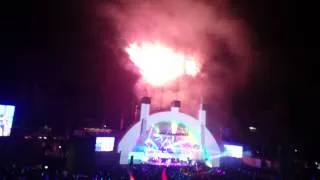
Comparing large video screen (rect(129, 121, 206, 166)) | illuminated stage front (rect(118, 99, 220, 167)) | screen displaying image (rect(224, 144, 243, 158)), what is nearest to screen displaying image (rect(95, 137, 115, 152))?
illuminated stage front (rect(118, 99, 220, 167))

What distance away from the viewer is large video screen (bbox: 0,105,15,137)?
66.2ft

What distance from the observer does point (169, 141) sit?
95.0ft

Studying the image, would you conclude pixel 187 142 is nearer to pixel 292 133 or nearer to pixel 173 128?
pixel 173 128

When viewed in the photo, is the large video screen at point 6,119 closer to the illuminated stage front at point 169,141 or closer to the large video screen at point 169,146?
the illuminated stage front at point 169,141

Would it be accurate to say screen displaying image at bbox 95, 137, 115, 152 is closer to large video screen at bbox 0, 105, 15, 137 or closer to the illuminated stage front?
the illuminated stage front

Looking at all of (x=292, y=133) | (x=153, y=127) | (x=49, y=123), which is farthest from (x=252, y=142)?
(x=49, y=123)

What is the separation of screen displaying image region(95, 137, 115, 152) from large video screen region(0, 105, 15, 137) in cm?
715

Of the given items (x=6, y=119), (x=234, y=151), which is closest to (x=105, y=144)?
(x=6, y=119)

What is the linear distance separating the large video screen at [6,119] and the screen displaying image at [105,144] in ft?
23.5

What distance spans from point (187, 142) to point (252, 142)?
14.9 m

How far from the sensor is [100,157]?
85.3 feet

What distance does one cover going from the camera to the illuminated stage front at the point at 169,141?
27719 mm

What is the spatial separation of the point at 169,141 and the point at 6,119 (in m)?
13.7

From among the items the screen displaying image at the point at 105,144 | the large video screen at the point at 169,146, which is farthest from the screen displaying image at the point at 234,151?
the screen displaying image at the point at 105,144
